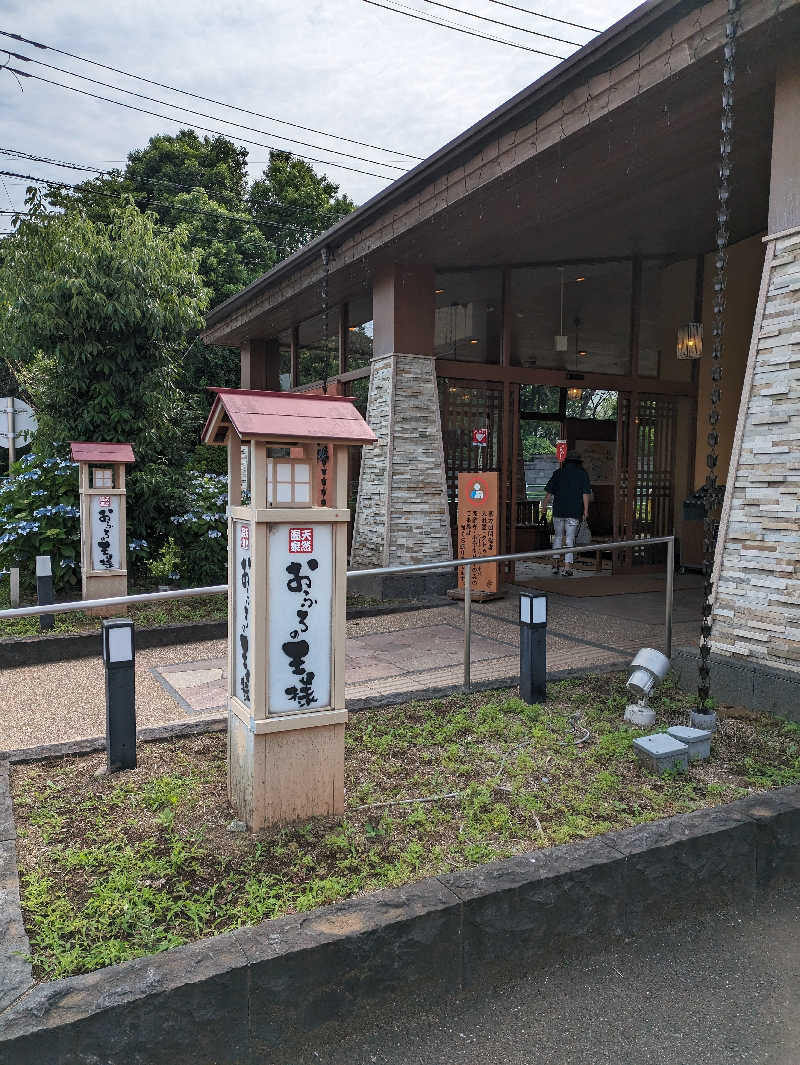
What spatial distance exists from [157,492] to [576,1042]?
28.5 ft

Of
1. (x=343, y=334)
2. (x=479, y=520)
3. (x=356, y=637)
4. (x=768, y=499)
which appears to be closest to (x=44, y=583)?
(x=356, y=637)

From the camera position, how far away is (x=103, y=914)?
8.23 ft

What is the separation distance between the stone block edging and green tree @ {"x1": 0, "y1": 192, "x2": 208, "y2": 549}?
26.6 ft

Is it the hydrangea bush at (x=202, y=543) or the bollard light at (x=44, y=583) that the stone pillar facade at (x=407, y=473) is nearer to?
the hydrangea bush at (x=202, y=543)

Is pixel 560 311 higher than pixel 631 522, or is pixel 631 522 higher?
pixel 560 311

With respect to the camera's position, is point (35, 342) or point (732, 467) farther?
point (35, 342)

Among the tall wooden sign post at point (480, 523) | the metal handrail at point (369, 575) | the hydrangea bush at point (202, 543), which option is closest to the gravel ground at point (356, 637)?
the tall wooden sign post at point (480, 523)

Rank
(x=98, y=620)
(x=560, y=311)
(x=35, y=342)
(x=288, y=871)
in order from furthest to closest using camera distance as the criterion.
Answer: (x=560, y=311) → (x=35, y=342) → (x=98, y=620) → (x=288, y=871)

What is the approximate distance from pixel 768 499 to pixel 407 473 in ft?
16.4

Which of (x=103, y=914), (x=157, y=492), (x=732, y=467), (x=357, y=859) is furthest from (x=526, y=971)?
(x=157, y=492)

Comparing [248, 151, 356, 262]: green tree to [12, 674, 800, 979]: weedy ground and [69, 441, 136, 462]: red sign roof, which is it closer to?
[69, 441, 136, 462]: red sign roof

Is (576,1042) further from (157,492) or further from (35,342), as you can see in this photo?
(35,342)

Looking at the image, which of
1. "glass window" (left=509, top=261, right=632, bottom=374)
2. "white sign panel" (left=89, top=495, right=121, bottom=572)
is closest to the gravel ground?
"white sign panel" (left=89, top=495, right=121, bottom=572)

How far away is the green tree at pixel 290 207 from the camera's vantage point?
2127 cm
